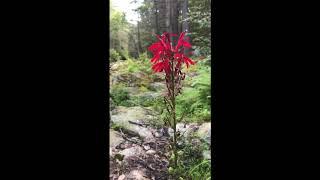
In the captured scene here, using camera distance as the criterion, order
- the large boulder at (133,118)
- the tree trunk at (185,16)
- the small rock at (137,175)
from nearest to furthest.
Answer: the small rock at (137,175), the large boulder at (133,118), the tree trunk at (185,16)

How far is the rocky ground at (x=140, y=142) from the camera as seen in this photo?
169cm

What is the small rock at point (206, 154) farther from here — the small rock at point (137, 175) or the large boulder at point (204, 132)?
the small rock at point (137, 175)

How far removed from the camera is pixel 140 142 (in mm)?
1779

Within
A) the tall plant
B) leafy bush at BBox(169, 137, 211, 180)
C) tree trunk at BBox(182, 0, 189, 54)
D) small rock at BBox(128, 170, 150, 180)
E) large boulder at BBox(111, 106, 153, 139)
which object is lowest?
small rock at BBox(128, 170, 150, 180)

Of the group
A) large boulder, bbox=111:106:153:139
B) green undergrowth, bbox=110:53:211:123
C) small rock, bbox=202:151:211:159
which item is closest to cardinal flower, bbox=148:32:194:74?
green undergrowth, bbox=110:53:211:123

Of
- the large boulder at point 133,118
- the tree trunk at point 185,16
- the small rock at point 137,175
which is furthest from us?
the tree trunk at point 185,16

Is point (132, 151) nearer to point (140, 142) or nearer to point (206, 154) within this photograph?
point (140, 142)

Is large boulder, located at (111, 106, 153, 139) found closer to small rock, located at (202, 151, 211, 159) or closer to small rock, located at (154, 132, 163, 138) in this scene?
small rock, located at (154, 132, 163, 138)

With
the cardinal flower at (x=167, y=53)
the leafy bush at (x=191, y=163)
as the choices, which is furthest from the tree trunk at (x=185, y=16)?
the leafy bush at (x=191, y=163)

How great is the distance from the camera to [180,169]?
1.71m

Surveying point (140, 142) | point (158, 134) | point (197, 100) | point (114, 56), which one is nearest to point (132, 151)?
point (140, 142)

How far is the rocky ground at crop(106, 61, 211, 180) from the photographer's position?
1.69 meters
